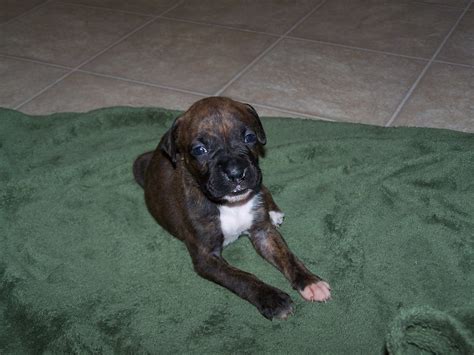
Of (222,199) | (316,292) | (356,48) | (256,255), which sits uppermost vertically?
(222,199)

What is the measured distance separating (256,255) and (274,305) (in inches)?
16.8

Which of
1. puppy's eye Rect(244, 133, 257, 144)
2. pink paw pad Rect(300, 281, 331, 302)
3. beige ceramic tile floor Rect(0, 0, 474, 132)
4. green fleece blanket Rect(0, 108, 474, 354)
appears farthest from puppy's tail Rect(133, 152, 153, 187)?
pink paw pad Rect(300, 281, 331, 302)

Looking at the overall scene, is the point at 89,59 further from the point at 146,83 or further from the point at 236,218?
the point at 236,218

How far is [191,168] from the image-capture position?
8.73 feet

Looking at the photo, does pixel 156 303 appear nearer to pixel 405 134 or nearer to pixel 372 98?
pixel 405 134

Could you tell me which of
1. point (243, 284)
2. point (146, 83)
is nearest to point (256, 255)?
point (243, 284)

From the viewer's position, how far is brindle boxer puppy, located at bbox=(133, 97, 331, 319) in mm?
2486

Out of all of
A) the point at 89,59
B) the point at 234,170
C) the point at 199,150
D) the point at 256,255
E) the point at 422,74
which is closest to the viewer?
the point at 234,170

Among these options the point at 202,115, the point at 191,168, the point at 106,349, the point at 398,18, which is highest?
the point at 202,115

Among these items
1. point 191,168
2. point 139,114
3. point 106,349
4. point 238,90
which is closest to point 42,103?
point 139,114

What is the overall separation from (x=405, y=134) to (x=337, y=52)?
1419 millimetres

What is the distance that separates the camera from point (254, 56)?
4785mm

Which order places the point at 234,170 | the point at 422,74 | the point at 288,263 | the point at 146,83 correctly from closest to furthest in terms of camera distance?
the point at 234,170, the point at 288,263, the point at 422,74, the point at 146,83

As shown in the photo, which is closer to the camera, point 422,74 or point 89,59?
point 422,74
